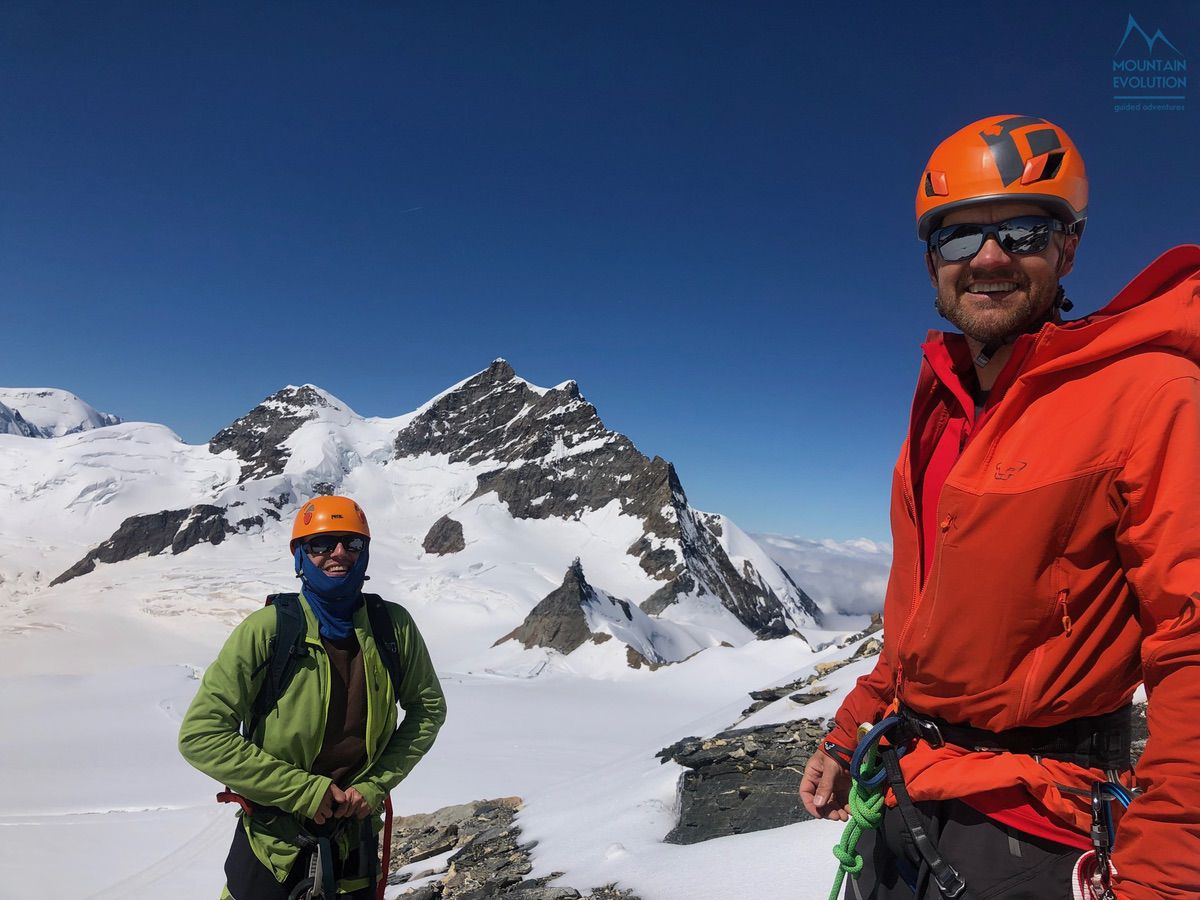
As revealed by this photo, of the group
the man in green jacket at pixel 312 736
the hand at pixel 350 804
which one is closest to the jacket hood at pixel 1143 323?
the man in green jacket at pixel 312 736

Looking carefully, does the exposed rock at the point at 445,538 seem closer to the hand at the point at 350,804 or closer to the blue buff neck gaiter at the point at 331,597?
the blue buff neck gaiter at the point at 331,597

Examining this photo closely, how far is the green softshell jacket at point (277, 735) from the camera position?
3676mm

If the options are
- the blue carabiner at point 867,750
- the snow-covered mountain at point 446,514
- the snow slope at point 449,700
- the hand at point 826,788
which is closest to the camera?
the blue carabiner at point 867,750

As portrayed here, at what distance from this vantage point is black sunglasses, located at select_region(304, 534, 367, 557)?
4.27 meters

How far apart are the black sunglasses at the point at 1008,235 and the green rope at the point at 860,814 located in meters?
1.80

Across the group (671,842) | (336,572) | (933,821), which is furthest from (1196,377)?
(671,842)

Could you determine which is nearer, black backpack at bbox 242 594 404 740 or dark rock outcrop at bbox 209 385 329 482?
black backpack at bbox 242 594 404 740

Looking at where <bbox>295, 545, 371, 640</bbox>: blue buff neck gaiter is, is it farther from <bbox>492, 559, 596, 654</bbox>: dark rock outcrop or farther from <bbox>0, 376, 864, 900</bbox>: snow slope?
<bbox>492, 559, 596, 654</bbox>: dark rock outcrop

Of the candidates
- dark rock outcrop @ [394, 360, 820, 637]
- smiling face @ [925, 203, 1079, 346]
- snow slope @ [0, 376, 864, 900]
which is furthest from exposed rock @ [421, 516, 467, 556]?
smiling face @ [925, 203, 1079, 346]

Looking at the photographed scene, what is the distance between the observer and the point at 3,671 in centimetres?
5453

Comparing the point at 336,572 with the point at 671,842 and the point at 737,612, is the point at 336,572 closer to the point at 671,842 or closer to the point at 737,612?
the point at 671,842

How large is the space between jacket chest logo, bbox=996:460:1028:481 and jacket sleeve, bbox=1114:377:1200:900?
258 mm

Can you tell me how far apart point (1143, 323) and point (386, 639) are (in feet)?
13.5

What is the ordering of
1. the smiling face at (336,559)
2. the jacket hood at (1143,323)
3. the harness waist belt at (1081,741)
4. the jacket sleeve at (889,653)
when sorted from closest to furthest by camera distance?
1. the jacket hood at (1143,323)
2. the harness waist belt at (1081,741)
3. the jacket sleeve at (889,653)
4. the smiling face at (336,559)
